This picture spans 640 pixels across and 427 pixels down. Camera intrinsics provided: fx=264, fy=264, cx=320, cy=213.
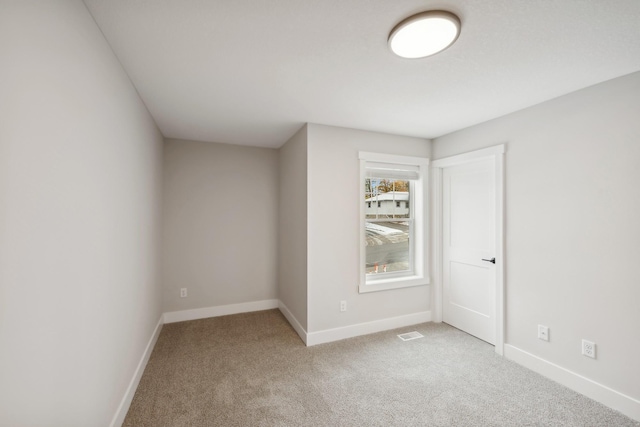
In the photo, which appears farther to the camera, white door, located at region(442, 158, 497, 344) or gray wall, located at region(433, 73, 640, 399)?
white door, located at region(442, 158, 497, 344)

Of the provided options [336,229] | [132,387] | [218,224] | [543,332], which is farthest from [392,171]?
[132,387]

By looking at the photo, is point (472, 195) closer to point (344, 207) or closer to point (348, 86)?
point (344, 207)

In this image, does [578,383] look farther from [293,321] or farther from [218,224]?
[218,224]

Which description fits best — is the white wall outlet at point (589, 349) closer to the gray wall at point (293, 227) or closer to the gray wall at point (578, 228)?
the gray wall at point (578, 228)

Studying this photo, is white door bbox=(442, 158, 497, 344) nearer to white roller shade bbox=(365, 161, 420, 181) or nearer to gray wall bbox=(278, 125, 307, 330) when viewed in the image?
white roller shade bbox=(365, 161, 420, 181)

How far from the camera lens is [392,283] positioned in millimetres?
3381

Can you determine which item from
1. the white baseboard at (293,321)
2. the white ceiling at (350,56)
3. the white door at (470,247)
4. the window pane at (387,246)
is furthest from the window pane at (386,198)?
the white baseboard at (293,321)

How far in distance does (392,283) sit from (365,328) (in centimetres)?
65

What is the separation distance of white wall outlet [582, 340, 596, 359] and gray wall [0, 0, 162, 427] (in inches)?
134

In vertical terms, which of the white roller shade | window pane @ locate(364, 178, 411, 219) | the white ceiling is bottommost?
window pane @ locate(364, 178, 411, 219)

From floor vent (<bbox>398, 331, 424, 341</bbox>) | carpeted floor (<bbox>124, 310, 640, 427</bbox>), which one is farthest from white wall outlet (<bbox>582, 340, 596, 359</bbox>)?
floor vent (<bbox>398, 331, 424, 341</bbox>)

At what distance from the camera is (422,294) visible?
11.8 feet

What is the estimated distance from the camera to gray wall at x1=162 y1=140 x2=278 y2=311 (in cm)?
366

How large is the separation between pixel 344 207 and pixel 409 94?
1.39m
